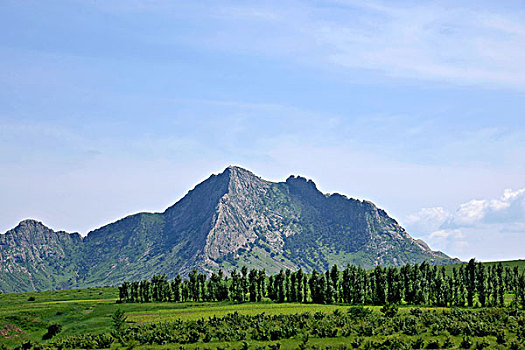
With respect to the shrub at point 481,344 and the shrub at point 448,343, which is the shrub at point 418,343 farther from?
the shrub at point 481,344

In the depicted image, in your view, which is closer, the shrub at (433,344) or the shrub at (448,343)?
the shrub at (448,343)

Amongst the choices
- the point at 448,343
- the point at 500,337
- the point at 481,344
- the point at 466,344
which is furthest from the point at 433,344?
the point at 500,337

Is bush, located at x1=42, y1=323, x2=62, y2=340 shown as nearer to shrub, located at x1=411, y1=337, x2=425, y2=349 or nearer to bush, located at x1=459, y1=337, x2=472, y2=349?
shrub, located at x1=411, y1=337, x2=425, y2=349

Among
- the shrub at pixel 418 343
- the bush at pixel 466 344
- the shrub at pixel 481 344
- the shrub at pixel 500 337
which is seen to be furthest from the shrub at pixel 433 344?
the shrub at pixel 500 337

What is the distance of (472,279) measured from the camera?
639 feet

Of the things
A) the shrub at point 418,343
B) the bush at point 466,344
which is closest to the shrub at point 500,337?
the bush at point 466,344

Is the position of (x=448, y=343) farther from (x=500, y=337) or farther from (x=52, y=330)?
(x=52, y=330)

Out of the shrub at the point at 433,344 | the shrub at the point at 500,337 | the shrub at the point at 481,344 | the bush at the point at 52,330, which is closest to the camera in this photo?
the shrub at the point at 481,344

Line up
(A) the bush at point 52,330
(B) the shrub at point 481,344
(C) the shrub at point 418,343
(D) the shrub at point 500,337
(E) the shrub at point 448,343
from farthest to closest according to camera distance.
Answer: (A) the bush at point 52,330 < (D) the shrub at point 500,337 < (C) the shrub at point 418,343 < (E) the shrub at point 448,343 < (B) the shrub at point 481,344

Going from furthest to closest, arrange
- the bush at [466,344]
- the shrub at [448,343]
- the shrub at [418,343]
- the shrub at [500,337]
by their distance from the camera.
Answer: the shrub at [500,337]
the shrub at [418,343]
the shrub at [448,343]
the bush at [466,344]

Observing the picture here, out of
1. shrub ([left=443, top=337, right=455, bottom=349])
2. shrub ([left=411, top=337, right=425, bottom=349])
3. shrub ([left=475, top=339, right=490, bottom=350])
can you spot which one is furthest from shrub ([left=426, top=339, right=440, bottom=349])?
shrub ([left=475, top=339, right=490, bottom=350])

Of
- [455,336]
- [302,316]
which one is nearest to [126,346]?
[302,316]

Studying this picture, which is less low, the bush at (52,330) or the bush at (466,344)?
the bush at (466,344)

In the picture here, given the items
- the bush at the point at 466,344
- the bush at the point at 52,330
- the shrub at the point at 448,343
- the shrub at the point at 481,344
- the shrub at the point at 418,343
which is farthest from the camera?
the bush at the point at 52,330
